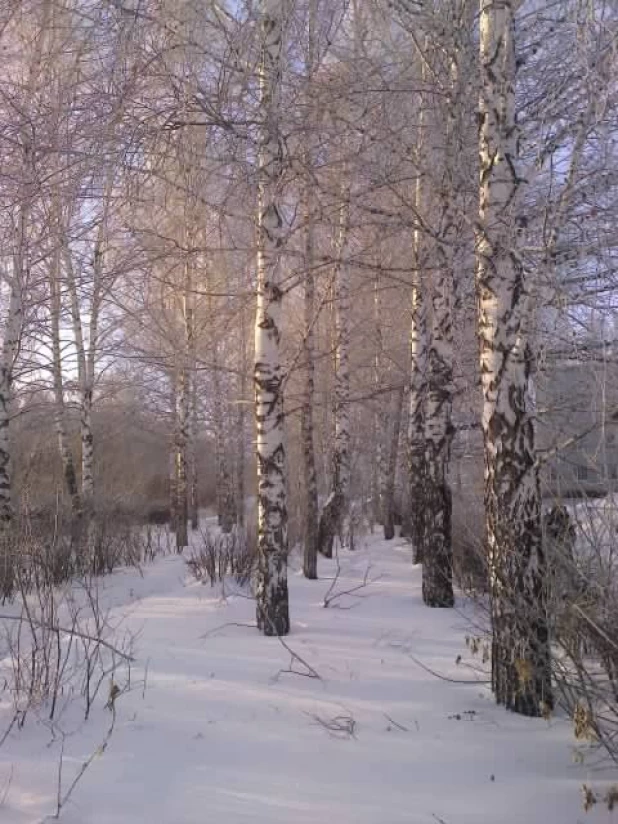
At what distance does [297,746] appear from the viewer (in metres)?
3.27

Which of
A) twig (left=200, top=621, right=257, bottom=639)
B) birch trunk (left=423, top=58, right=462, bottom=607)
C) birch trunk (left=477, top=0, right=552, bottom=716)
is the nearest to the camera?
birch trunk (left=477, top=0, right=552, bottom=716)

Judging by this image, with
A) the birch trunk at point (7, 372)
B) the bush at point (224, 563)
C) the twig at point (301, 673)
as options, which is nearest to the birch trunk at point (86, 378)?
the birch trunk at point (7, 372)

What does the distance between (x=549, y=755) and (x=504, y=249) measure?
244 cm

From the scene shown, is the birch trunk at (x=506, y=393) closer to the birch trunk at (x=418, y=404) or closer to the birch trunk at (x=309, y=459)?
the birch trunk at (x=418, y=404)

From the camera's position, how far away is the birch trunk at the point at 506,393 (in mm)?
3602

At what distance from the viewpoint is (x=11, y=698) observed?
3.66 m

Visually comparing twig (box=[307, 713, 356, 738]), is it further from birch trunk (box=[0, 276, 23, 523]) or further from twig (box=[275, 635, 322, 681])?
birch trunk (box=[0, 276, 23, 523])

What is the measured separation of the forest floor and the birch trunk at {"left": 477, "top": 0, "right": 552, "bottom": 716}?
1.41 ft

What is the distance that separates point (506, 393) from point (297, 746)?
2.02m

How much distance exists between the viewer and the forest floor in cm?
267

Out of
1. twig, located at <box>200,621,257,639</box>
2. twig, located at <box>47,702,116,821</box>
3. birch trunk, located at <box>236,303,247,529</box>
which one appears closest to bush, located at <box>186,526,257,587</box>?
twig, located at <box>200,621,257,639</box>

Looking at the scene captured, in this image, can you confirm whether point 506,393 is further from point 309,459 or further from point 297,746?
point 309,459

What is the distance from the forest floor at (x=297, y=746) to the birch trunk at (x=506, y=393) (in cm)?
43

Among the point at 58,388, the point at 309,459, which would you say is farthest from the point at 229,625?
the point at 58,388
